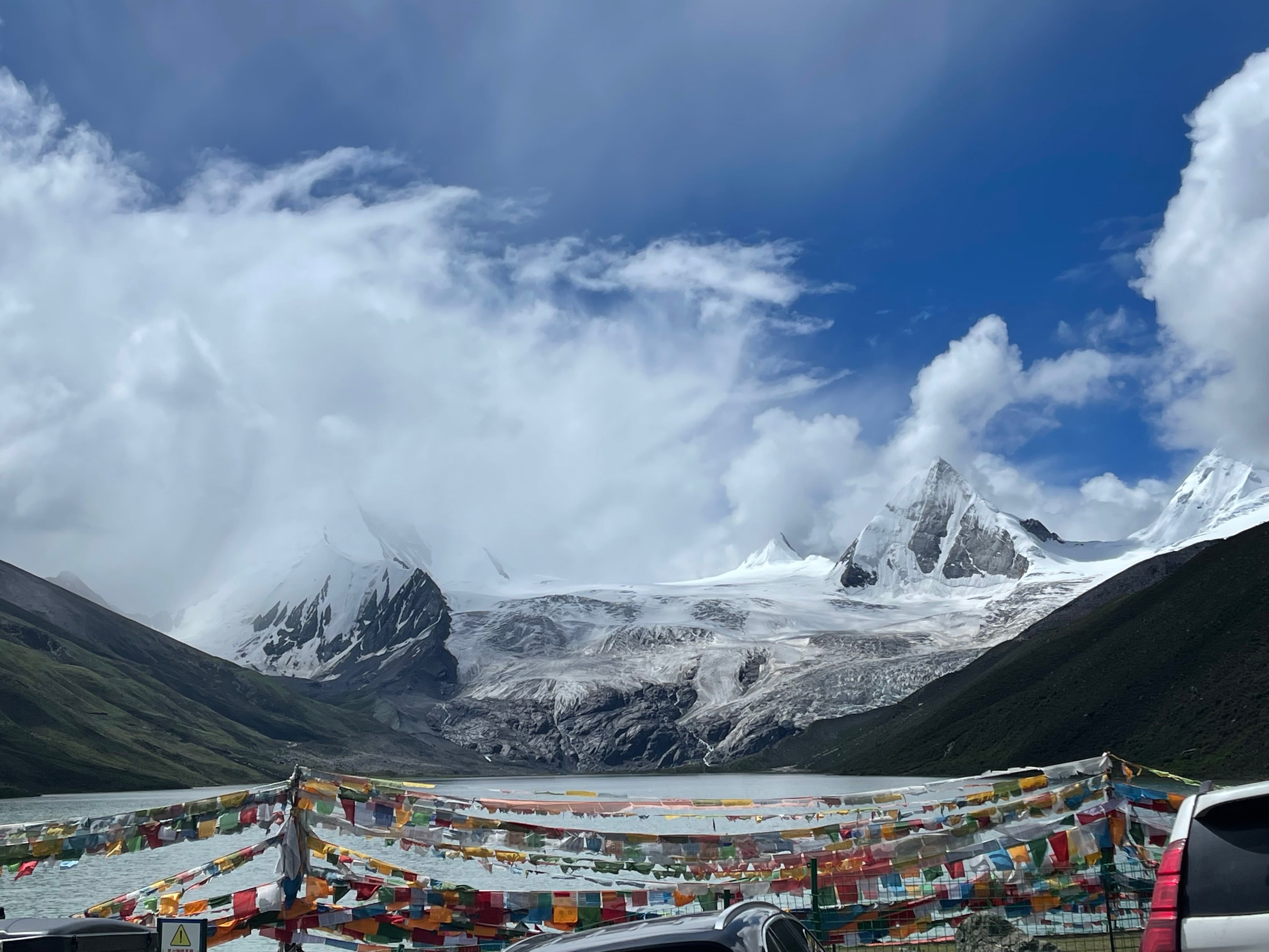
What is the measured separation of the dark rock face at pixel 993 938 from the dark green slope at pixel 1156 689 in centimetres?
9957

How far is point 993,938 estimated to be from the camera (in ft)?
54.2

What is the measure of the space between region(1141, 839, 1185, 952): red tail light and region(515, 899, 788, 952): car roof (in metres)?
2.80

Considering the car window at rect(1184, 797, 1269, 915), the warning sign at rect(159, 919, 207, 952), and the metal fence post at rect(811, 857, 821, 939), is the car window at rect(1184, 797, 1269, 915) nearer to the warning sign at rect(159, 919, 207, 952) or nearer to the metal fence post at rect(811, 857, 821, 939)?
the metal fence post at rect(811, 857, 821, 939)

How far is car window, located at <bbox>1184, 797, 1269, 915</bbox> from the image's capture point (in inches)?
253

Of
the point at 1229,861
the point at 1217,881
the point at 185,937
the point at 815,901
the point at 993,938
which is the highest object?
the point at 1229,861

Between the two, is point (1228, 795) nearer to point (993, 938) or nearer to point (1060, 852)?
point (1060, 852)

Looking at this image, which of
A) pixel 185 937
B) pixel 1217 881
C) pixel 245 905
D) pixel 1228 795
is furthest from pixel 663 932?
pixel 245 905

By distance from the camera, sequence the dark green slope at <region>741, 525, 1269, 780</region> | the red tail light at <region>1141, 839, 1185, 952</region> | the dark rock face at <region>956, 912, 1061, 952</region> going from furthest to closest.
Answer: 1. the dark green slope at <region>741, 525, 1269, 780</region>
2. the dark rock face at <region>956, 912, 1061, 952</region>
3. the red tail light at <region>1141, 839, 1185, 952</region>

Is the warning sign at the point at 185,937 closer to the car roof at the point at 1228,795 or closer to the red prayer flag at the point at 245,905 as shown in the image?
the red prayer flag at the point at 245,905

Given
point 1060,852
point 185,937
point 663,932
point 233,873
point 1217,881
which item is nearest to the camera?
point 1217,881

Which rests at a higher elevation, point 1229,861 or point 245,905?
point 1229,861

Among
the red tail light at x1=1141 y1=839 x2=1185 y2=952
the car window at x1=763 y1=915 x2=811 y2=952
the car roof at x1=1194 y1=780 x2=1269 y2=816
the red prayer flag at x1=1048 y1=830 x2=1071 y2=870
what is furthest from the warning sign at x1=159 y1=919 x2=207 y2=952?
the red prayer flag at x1=1048 y1=830 x2=1071 y2=870

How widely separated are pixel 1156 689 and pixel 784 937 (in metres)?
145

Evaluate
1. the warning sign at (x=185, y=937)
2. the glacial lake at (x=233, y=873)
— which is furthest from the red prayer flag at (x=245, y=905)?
the warning sign at (x=185, y=937)
